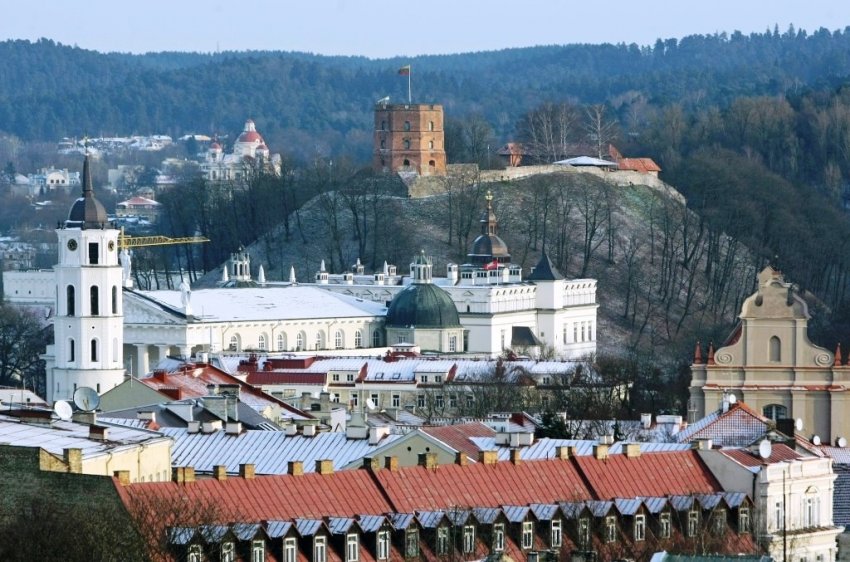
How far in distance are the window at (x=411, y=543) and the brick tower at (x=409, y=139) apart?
126323mm

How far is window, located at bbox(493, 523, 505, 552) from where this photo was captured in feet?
188

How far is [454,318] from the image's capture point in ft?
474

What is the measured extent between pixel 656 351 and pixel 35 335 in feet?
78.0

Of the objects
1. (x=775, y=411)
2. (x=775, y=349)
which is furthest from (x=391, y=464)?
(x=775, y=349)

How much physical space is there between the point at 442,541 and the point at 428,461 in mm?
4692

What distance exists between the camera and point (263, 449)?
67188 mm

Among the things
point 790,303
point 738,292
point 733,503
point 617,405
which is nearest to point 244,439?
point 733,503

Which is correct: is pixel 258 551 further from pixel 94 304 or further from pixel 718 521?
pixel 94 304

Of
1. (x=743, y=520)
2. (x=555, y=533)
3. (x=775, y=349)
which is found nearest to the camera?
(x=555, y=533)

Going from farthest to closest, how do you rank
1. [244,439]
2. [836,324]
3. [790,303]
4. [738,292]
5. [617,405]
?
1. [738,292]
2. [836,324]
3. [617,405]
4. [790,303]
5. [244,439]

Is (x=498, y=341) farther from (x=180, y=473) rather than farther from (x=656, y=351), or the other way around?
(x=180, y=473)

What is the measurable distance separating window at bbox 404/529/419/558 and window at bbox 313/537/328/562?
5.12ft

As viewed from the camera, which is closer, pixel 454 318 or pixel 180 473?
pixel 180 473

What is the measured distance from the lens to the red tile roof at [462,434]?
6781 centimetres
